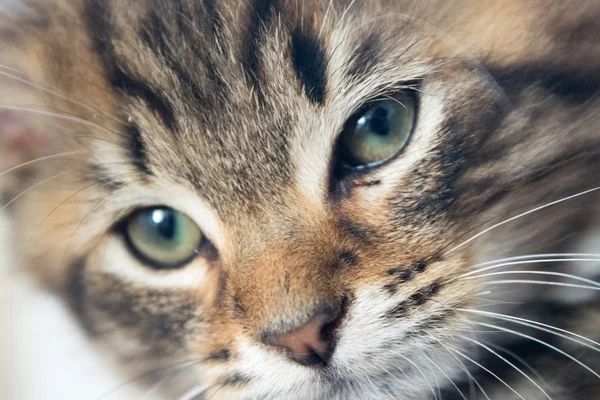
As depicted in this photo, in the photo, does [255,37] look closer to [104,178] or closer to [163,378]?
[104,178]

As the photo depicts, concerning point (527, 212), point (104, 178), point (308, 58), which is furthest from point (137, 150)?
point (527, 212)

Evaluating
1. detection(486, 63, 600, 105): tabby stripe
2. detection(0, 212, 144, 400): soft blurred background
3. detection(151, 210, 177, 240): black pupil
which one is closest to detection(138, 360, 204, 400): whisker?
detection(0, 212, 144, 400): soft blurred background

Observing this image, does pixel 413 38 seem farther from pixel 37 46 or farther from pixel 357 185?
pixel 37 46

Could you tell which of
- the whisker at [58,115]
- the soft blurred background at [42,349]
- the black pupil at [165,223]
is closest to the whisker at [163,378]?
the soft blurred background at [42,349]

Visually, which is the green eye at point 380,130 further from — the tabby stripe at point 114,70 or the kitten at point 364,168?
the tabby stripe at point 114,70

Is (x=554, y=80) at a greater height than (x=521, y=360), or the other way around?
(x=554, y=80)

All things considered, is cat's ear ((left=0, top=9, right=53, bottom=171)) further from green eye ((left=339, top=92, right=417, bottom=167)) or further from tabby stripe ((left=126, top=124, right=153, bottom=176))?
green eye ((left=339, top=92, right=417, bottom=167))

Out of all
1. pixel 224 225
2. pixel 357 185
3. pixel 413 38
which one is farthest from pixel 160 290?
pixel 413 38
